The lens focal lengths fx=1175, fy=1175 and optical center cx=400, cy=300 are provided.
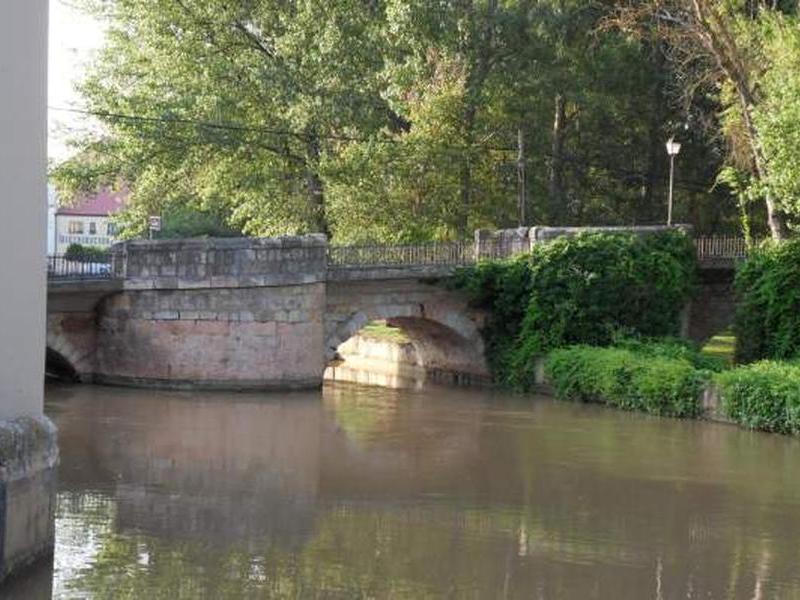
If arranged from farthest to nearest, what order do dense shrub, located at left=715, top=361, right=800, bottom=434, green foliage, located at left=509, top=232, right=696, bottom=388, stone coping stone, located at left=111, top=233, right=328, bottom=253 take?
green foliage, located at left=509, top=232, right=696, bottom=388
stone coping stone, located at left=111, top=233, right=328, bottom=253
dense shrub, located at left=715, top=361, right=800, bottom=434

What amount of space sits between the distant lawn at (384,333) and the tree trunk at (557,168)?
6141 millimetres

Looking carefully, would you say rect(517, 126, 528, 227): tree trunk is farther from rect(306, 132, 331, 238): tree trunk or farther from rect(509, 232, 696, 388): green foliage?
rect(306, 132, 331, 238): tree trunk

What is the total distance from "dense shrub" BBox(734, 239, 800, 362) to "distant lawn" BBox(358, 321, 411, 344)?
34.5 ft

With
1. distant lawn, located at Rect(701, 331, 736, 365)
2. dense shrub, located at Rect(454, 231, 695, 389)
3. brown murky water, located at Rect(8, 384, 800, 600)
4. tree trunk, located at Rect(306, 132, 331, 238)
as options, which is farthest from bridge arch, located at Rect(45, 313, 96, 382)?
distant lawn, located at Rect(701, 331, 736, 365)

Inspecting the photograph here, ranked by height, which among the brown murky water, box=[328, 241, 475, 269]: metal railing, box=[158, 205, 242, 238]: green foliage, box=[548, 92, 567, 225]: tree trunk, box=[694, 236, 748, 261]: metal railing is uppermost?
box=[548, 92, 567, 225]: tree trunk

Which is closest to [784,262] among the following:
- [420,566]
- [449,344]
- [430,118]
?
[449,344]

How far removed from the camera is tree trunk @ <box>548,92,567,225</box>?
37750 mm

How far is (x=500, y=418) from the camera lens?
2464 cm

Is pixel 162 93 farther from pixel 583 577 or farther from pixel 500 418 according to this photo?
pixel 583 577

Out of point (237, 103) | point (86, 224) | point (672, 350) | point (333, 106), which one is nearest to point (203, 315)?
point (333, 106)

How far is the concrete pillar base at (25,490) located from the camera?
1035 cm

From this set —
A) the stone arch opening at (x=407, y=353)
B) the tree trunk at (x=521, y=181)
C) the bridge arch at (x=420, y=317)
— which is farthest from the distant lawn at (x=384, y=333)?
the tree trunk at (x=521, y=181)

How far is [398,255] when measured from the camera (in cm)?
2938

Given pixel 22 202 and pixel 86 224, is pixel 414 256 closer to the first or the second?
pixel 22 202
